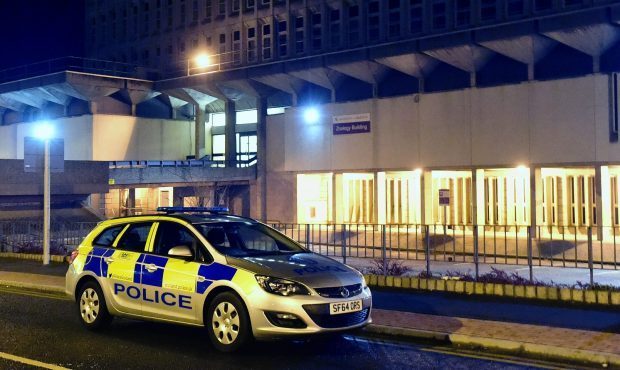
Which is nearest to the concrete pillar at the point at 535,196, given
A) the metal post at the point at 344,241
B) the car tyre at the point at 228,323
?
the metal post at the point at 344,241

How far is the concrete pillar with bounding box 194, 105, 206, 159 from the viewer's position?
143 ft

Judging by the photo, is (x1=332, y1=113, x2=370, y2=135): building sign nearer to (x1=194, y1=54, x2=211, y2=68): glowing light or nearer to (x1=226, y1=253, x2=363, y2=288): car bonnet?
(x1=194, y1=54, x2=211, y2=68): glowing light

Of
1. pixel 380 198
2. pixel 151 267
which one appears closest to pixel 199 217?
pixel 151 267

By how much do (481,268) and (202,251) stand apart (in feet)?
25.5

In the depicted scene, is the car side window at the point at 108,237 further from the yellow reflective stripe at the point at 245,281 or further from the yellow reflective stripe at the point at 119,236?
the yellow reflective stripe at the point at 245,281

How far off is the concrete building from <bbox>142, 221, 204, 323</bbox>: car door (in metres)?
7.87

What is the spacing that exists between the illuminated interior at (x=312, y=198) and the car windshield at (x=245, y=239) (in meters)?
25.4

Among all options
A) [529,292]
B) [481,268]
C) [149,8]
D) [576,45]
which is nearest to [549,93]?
[576,45]

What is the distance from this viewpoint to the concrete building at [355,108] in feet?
84.2

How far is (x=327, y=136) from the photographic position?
33.4 metres

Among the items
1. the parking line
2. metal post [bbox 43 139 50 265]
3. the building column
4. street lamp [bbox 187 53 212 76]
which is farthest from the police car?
street lamp [bbox 187 53 212 76]

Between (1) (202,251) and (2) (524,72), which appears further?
(2) (524,72)

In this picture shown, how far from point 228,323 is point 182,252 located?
102 centimetres

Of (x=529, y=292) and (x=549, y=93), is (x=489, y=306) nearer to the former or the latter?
(x=529, y=292)
